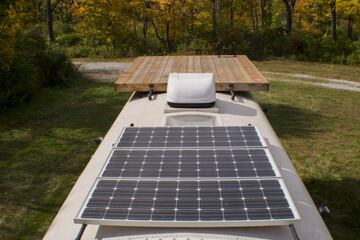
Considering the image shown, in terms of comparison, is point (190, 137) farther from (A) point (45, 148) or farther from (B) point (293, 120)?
(B) point (293, 120)

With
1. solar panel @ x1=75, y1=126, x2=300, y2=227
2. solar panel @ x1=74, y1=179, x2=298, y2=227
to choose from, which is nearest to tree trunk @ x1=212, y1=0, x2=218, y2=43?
solar panel @ x1=75, y1=126, x2=300, y2=227

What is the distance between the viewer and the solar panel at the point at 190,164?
204 inches

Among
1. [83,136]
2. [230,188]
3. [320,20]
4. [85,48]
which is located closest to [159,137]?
[230,188]

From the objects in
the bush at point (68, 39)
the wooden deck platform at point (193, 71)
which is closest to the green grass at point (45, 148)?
the wooden deck platform at point (193, 71)

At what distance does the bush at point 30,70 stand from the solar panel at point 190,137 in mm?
10819

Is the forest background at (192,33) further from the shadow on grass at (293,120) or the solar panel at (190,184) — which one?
the solar panel at (190,184)

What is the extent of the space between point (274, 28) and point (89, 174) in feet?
95.3

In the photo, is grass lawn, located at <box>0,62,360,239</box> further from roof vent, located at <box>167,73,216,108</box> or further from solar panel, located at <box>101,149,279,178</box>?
solar panel, located at <box>101,149,279,178</box>

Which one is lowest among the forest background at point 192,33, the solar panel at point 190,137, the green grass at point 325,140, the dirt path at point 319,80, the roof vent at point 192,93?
the green grass at point 325,140

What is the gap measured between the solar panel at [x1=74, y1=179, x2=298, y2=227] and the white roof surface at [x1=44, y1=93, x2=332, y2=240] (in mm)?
126

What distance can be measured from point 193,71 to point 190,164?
573 centimetres

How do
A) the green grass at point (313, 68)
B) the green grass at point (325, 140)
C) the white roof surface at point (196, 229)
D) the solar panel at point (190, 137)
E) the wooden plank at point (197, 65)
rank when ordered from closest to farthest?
1. the white roof surface at point (196, 229)
2. the solar panel at point (190, 137)
3. the green grass at point (325, 140)
4. the wooden plank at point (197, 65)
5. the green grass at point (313, 68)

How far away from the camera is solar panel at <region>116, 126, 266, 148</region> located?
6078mm

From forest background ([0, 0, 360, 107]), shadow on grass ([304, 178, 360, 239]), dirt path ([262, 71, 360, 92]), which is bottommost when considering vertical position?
shadow on grass ([304, 178, 360, 239])
